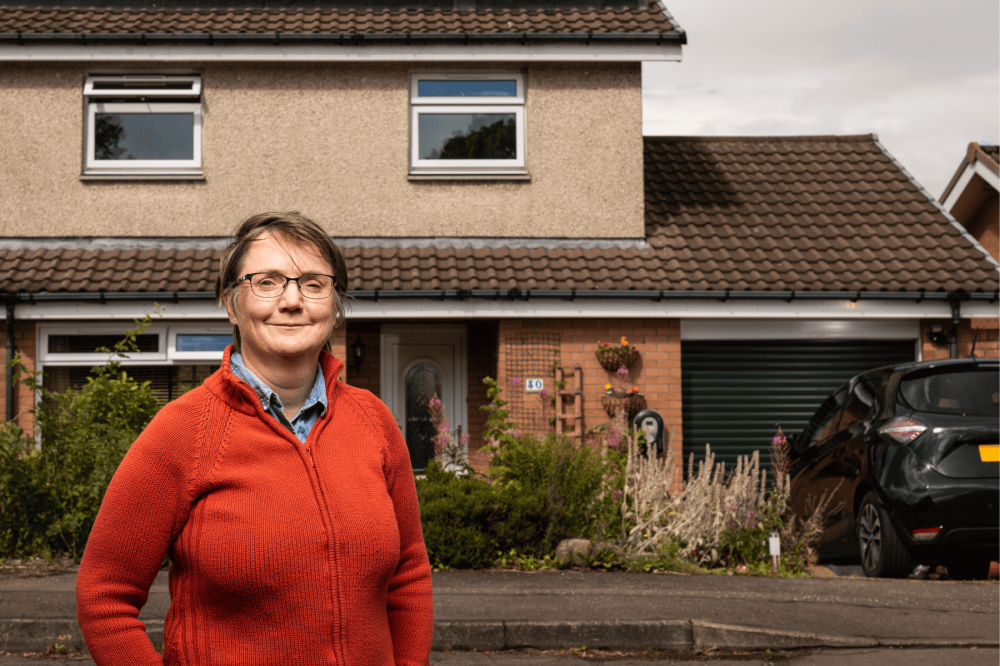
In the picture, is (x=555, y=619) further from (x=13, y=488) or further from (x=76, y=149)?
(x=76, y=149)

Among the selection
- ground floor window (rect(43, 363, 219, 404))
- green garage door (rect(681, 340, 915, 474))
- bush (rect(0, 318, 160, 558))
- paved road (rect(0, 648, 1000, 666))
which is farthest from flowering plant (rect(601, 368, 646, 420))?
paved road (rect(0, 648, 1000, 666))

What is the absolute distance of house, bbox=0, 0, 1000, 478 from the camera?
34.2ft

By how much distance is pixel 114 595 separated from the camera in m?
1.90

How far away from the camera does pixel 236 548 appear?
74.8 inches

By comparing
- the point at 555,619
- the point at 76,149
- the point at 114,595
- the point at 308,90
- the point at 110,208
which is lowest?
the point at 555,619

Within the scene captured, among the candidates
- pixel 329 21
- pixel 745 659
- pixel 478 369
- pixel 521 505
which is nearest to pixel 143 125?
pixel 329 21

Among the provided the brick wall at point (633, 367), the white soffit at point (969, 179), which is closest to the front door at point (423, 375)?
the brick wall at point (633, 367)

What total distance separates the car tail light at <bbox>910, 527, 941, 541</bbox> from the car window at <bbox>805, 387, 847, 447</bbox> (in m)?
1.47

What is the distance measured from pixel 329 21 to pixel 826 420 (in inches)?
276

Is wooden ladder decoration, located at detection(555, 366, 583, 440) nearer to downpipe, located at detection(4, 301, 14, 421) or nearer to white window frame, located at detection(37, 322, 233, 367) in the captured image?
white window frame, located at detection(37, 322, 233, 367)

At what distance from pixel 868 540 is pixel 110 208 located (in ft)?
28.0

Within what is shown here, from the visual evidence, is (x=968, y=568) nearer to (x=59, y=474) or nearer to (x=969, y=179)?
(x=59, y=474)

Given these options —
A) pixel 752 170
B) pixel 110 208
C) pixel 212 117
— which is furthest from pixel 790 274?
pixel 110 208

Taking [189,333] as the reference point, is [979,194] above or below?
above
